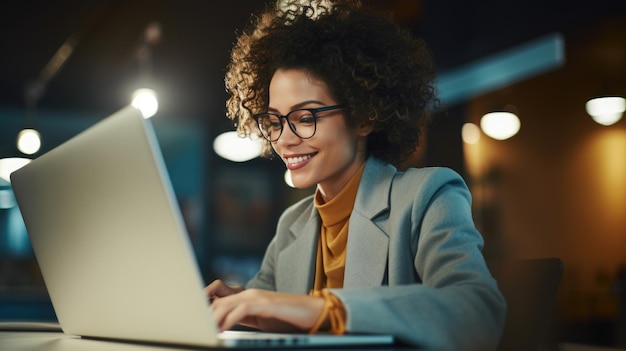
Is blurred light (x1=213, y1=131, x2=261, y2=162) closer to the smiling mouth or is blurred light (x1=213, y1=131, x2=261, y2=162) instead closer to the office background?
the office background

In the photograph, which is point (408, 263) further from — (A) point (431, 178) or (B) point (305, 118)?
(B) point (305, 118)

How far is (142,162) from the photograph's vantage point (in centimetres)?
77

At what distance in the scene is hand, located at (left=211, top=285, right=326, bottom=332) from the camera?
35.3 inches

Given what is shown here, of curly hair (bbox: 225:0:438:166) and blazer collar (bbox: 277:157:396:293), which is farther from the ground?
curly hair (bbox: 225:0:438:166)

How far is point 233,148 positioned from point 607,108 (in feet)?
11.1

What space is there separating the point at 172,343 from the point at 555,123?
22.2ft

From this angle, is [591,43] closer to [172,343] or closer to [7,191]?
[7,191]

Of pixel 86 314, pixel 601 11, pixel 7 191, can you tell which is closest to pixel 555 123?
pixel 601 11

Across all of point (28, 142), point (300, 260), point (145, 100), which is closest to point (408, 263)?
point (300, 260)

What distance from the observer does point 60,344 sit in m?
1.03

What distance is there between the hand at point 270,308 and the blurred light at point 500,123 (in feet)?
18.6

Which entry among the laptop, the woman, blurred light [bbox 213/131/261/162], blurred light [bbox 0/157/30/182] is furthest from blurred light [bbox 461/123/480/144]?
the laptop

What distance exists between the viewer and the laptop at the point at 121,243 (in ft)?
2.50

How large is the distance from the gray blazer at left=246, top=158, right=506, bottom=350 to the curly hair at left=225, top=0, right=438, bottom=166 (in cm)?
12
